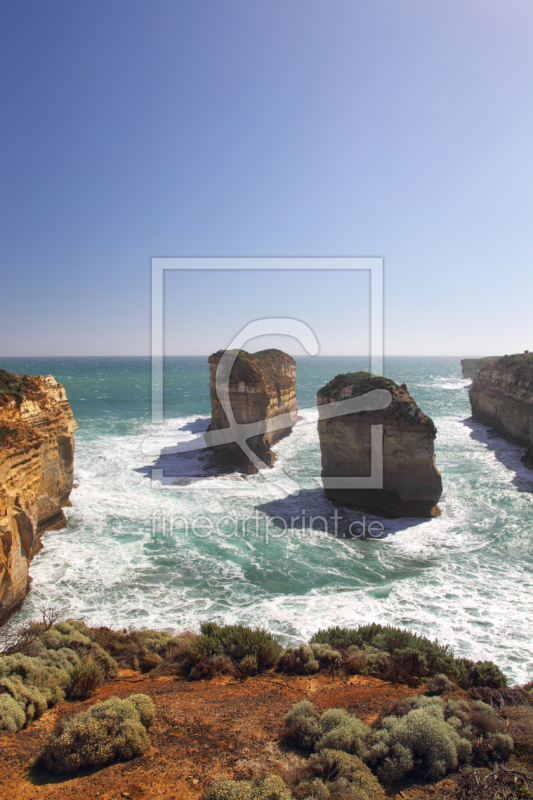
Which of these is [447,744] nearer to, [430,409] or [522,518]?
[522,518]

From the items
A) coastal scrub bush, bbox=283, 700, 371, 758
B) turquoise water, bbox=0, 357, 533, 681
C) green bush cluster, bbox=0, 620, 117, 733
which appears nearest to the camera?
coastal scrub bush, bbox=283, 700, 371, 758

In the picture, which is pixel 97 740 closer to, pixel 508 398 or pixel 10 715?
pixel 10 715

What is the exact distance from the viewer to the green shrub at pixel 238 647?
26.6ft

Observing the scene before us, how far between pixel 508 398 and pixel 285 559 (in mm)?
24476

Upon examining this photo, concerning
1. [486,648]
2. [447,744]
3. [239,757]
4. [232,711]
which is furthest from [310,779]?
[486,648]

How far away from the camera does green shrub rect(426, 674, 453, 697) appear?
682 cm

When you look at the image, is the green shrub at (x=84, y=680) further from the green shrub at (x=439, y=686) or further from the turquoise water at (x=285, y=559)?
the green shrub at (x=439, y=686)

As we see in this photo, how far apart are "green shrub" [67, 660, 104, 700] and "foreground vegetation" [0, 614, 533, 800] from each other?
18 mm

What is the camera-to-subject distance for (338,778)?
450 cm

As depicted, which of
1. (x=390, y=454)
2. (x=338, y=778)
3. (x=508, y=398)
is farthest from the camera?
(x=508, y=398)

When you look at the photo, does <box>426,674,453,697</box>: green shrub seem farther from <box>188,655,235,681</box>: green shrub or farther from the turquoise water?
<box>188,655,235,681</box>: green shrub

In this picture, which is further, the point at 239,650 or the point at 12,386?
the point at 12,386

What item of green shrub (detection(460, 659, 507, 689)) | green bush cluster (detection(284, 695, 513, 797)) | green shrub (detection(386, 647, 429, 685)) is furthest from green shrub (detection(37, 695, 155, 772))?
green shrub (detection(460, 659, 507, 689))

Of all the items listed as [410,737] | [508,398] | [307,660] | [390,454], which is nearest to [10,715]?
[307,660]
